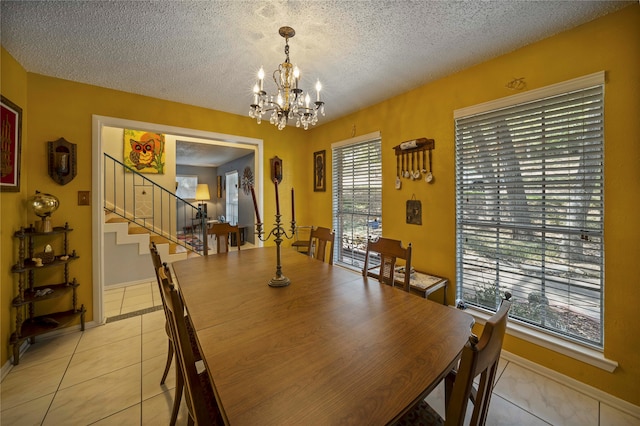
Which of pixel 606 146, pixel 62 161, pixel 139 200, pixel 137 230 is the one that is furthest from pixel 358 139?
pixel 139 200

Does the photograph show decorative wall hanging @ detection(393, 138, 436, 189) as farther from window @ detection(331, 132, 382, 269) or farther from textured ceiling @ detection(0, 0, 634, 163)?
textured ceiling @ detection(0, 0, 634, 163)

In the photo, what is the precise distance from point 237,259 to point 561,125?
2.75 meters

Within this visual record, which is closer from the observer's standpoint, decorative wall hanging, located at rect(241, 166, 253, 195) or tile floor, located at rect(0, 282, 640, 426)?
tile floor, located at rect(0, 282, 640, 426)

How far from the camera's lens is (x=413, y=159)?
2.68 m

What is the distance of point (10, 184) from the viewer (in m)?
2.00

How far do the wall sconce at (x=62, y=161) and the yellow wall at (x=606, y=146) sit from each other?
3.61 m

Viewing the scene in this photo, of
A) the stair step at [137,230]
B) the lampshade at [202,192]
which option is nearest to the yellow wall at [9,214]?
the stair step at [137,230]

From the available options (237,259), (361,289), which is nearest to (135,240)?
(237,259)

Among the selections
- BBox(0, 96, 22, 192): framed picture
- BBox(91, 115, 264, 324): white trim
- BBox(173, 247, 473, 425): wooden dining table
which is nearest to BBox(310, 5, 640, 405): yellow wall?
BBox(173, 247, 473, 425): wooden dining table

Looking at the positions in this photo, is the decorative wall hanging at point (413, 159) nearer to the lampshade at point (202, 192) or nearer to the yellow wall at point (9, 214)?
the yellow wall at point (9, 214)

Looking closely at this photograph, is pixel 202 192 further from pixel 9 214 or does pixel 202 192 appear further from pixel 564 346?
pixel 564 346

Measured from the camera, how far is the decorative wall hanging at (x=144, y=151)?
4559 millimetres

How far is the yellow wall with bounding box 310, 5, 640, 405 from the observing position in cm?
155

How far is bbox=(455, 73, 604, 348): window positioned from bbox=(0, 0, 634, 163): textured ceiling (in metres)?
0.52
